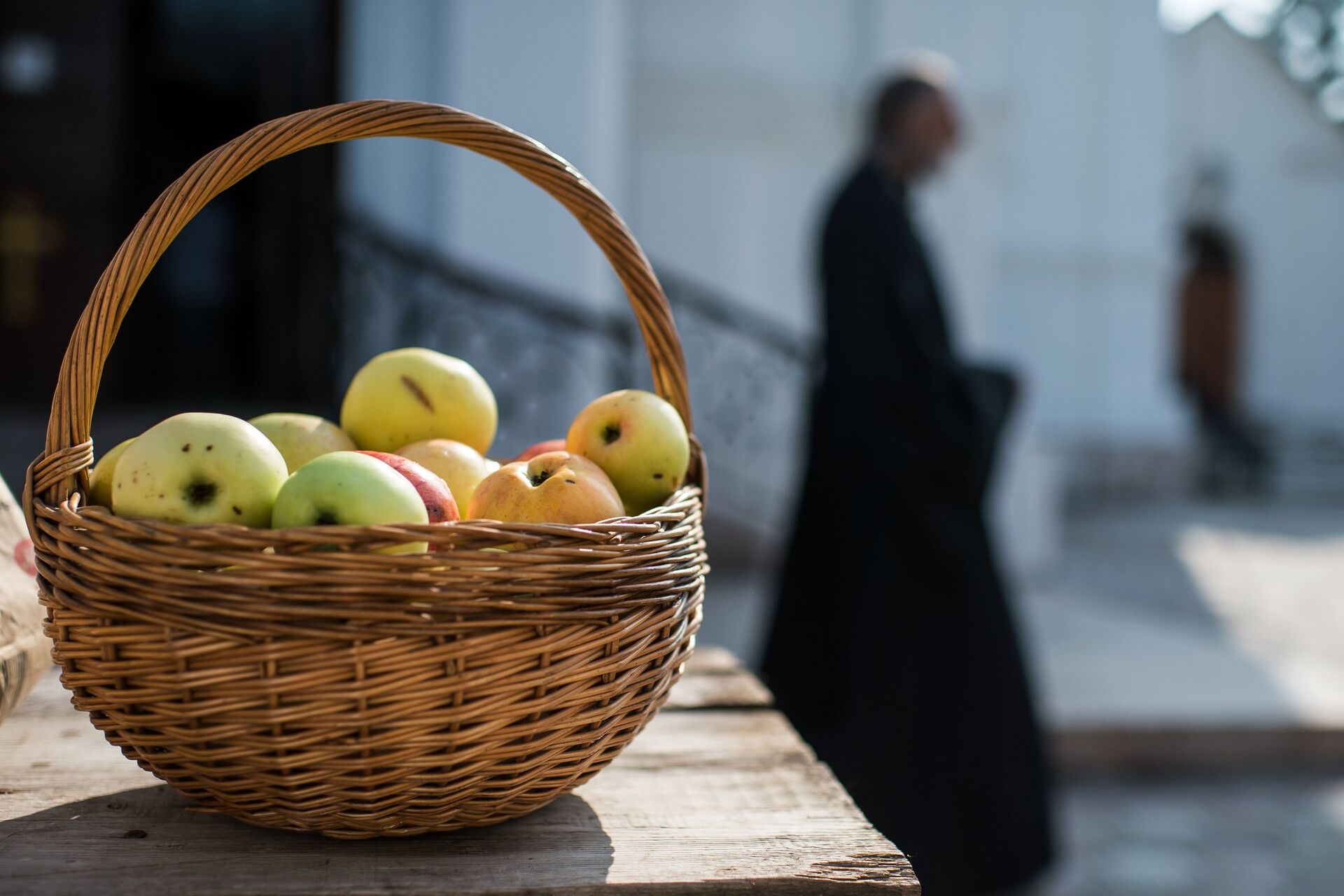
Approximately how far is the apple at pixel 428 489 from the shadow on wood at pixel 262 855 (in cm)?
25

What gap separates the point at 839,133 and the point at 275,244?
397cm

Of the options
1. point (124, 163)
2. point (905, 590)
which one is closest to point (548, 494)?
point (905, 590)

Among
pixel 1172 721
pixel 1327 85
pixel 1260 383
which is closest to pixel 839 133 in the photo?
pixel 1172 721

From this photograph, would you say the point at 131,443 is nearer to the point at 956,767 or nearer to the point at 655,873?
the point at 655,873

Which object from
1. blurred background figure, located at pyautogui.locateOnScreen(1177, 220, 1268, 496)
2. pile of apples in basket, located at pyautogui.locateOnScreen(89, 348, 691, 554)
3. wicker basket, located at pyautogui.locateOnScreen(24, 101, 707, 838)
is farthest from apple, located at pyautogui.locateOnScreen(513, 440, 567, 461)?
blurred background figure, located at pyautogui.locateOnScreen(1177, 220, 1268, 496)

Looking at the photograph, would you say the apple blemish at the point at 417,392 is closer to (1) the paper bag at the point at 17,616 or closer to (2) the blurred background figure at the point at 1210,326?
(1) the paper bag at the point at 17,616

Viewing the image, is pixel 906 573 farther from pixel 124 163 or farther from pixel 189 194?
pixel 124 163

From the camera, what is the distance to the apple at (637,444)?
97 centimetres

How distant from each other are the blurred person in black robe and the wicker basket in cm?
160

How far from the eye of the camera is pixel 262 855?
78 centimetres

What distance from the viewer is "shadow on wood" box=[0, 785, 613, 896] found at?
730 millimetres

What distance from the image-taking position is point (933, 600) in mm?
2494

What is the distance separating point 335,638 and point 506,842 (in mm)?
242

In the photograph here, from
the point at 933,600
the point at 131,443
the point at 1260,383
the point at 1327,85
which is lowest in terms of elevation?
the point at 1260,383
